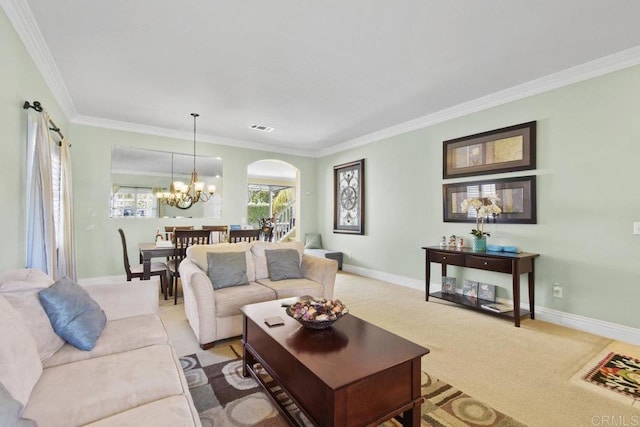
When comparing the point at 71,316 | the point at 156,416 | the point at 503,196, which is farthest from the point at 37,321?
the point at 503,196

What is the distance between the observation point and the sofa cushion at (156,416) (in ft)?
3.50

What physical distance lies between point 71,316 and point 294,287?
6.11 ft

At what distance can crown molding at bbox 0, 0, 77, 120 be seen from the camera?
2.20 metres

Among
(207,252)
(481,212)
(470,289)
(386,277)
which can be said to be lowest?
(386,277)

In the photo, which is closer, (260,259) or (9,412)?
(9,412)

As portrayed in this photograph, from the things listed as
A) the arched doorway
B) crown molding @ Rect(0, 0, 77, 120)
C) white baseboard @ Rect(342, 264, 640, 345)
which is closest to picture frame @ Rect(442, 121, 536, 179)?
white baseboard @ Rect(342, 264, 640, 345)

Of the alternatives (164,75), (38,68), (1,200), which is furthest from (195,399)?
(38,68)

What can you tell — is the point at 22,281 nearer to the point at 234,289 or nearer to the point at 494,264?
the point at 234,289

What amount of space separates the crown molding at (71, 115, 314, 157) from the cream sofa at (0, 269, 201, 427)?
379 centimetres

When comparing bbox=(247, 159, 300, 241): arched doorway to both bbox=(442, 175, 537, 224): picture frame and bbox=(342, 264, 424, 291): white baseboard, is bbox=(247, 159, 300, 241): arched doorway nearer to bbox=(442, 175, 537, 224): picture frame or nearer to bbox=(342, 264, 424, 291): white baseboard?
bbox=(342, 264, 424, 291): white baseboard

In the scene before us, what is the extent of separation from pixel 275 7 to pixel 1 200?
248 centimetres

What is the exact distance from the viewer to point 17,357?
122 cm

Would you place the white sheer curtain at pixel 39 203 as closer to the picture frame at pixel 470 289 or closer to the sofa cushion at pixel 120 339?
the sofa cushion at pixel 120 339

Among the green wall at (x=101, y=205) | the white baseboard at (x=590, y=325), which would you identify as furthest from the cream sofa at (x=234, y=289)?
the green wall at (x=101, y=205)
